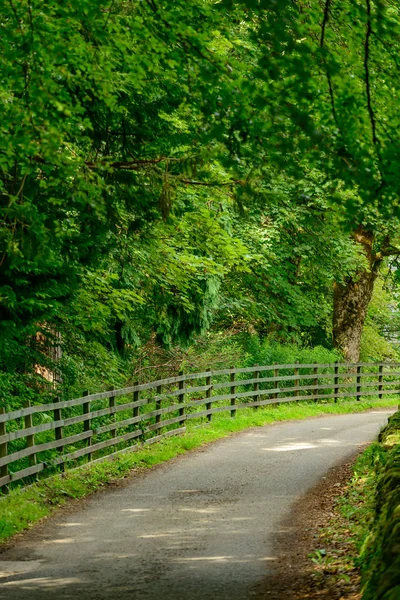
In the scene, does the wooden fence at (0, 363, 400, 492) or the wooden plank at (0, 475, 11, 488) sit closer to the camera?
the wooden plank at (0, 475, 11, 488)

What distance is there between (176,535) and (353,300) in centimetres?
1949

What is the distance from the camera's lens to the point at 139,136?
12.1m

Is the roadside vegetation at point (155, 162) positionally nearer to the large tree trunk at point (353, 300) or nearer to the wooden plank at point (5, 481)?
the wooden plank at point (5, 481)

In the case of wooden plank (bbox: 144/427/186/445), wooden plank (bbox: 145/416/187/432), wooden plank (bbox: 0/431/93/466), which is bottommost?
wooden plank (bbox: 144/427/186/445)

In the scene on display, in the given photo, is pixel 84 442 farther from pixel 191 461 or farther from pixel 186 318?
pixel 186 318

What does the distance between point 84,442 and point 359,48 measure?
7969 mm

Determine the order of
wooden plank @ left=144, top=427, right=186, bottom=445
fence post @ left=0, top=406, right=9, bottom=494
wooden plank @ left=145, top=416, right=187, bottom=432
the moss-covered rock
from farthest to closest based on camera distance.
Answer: wooden plank @ left=145, top=416, right=187, bottom=432, wooden plank @ left=144, top=427, right=186, bottom=445, fence post @ left=0, top=406, right=9, bottom=494, the moss-covered rock

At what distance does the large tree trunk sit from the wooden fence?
111cm

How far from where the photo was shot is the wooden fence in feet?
38.9

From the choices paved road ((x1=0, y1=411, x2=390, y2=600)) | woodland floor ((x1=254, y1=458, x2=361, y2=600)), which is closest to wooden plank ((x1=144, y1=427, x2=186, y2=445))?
paved road ((x1=0, y1=411, x2=390, y2=600))

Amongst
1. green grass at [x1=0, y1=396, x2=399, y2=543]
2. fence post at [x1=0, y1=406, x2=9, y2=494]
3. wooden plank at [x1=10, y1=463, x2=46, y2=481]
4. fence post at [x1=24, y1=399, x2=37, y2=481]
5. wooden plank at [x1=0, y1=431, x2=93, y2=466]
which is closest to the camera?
green grass at [x1=0, y1=396, x2=399, y2=543]

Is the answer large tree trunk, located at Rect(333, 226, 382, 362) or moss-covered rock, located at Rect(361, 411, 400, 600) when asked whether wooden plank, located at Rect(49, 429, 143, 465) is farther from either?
large tree trunk, located at Rect(333, 226, 382, 362)

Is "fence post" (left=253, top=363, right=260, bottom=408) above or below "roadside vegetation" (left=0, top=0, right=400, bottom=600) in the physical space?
below

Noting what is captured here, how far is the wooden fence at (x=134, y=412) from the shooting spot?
38.9ft
